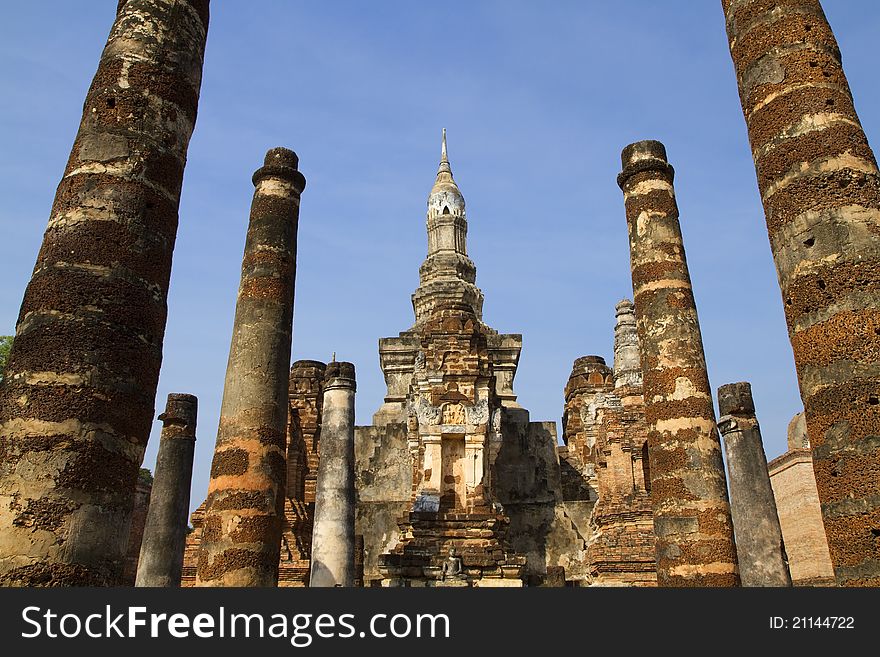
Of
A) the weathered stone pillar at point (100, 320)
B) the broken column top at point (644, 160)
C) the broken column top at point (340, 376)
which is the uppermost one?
the broken column top at point (644, 160)

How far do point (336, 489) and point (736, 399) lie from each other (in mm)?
7872

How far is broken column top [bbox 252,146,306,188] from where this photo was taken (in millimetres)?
11266

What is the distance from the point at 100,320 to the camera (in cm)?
519

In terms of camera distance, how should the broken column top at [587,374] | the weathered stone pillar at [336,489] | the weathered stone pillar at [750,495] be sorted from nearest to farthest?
the weathered stone pillar at [336,489] < the weathered stone pillar at [750,495] < the broken column top at [587,374]

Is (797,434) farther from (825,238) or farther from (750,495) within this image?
(825,238)

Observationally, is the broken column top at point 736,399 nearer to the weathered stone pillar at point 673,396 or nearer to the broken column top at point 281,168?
the weathered stone pillar at point 673,396

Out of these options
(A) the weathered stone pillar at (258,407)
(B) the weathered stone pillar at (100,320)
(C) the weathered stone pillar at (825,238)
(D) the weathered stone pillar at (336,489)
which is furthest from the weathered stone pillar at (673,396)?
(B) the weathered stone pillar at (100,320)

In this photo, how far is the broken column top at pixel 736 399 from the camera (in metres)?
14.2

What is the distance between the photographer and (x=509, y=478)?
2102 cm

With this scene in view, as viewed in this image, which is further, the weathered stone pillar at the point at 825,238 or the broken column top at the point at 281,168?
the broken column top at the point at 281,168

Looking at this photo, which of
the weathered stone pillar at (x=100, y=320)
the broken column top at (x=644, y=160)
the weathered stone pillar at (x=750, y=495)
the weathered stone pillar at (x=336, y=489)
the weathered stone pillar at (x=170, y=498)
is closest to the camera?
the weathered stone pillar at (x=100, y=320)

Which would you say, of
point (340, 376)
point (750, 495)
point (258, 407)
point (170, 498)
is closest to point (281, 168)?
point (258, 407)

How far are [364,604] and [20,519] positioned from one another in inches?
86.7

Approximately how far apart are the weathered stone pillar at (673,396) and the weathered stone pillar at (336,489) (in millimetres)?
5814
